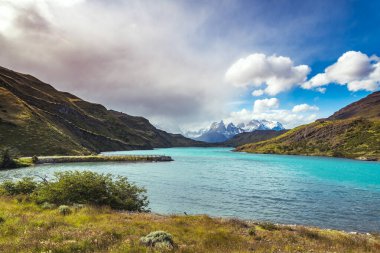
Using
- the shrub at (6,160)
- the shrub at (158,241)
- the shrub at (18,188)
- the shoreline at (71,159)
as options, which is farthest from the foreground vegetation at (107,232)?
the shoreline at (71,159)

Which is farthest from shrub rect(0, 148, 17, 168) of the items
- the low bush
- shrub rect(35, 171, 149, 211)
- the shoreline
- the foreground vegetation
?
shrub rect(35, 171, 149, 211)

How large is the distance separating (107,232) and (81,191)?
1866 cm

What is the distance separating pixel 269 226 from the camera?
29.5 m

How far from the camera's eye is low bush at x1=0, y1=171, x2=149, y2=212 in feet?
108

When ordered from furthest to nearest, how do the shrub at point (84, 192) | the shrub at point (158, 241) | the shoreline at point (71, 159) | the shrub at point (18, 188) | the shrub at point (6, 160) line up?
the shoreline at point (71, 159), the shrub at point (6, 160), the shrub at point (18, 188), the shrub at point (84, 192), the shrub at point (158, 241)

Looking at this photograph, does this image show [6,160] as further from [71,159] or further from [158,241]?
[158,241]

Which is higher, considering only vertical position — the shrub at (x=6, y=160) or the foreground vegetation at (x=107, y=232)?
the shrub at (x=6, y=160)

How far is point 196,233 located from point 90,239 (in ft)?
28.2

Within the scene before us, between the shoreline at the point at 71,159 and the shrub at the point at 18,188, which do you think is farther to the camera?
the shoreline at the point at 71,159

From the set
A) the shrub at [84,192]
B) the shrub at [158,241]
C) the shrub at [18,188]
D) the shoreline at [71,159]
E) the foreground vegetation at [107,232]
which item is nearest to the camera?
the foreground vegetation at [107,232]

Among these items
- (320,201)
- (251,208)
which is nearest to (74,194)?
(251,208)

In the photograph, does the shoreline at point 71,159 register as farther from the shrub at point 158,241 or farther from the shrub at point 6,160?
the shrub at point 158,241

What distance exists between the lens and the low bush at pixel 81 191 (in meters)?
32.9

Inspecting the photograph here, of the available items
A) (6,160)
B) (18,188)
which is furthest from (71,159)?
(18,188)
